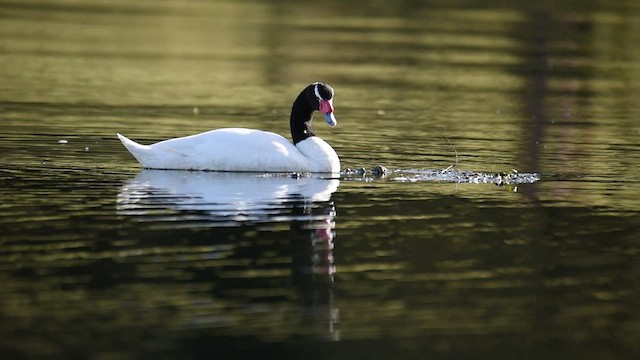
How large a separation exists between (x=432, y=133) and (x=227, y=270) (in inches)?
348

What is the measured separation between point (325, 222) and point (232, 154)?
2.78 metres

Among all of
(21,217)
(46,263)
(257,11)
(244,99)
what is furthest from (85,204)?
(257,11)

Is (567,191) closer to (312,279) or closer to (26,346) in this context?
(312,279)

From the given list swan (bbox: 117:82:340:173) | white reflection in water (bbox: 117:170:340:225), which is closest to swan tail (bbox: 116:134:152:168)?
swan (bbox: 117:82:340:173)

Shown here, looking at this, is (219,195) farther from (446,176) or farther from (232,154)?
(446,176)

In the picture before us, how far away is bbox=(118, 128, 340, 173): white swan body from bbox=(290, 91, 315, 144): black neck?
63 centimetres

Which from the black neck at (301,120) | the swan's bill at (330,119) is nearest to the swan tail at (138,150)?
the black neck at (301,120)

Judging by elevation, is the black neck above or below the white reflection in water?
above

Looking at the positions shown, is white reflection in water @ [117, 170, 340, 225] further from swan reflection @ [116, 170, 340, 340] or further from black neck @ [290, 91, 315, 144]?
black neck @ [290, 91, 315, 144]

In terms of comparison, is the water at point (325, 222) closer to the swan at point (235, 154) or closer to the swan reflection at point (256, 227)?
the swan reflection at point (256, 227)

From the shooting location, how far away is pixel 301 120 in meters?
15.5

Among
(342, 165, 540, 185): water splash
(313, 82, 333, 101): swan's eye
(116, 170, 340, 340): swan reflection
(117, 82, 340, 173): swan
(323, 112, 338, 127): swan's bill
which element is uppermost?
(313, 82, 333, 101): swan's eye

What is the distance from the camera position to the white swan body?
1452 centimetres

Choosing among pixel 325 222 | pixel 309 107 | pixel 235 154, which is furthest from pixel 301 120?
pixel 325 222
